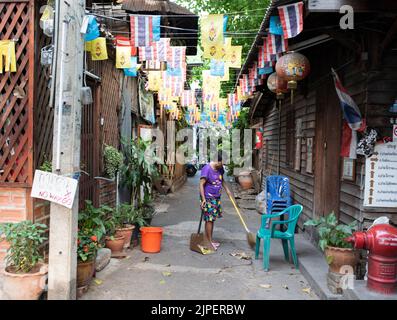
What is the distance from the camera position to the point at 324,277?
551 cm

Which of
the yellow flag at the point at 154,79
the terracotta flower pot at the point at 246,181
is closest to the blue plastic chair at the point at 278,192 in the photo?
the yellow flag at the point at 154,79

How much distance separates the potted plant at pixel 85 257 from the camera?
190 inches

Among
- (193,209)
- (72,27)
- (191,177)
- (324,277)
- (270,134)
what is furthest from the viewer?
(191,177)

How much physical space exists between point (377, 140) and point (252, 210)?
778 cm

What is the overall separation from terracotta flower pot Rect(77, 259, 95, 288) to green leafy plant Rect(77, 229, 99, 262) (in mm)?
60

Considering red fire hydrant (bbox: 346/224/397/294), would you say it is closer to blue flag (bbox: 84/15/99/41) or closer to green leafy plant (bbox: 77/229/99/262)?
green leafy plant (bbox: 77/229/99/262)

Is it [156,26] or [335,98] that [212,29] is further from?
[335,98]

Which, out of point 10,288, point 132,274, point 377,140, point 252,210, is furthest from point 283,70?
point 252,210

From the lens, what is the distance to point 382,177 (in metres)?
5.15

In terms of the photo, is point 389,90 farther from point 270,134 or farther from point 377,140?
point 270,134

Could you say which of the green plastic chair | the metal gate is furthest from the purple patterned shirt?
the metal gate

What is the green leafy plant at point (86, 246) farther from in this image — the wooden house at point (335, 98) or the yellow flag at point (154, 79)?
the yellow flag at point (154, 79)

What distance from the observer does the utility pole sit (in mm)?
4191

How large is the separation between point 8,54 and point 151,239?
3.91 metres
